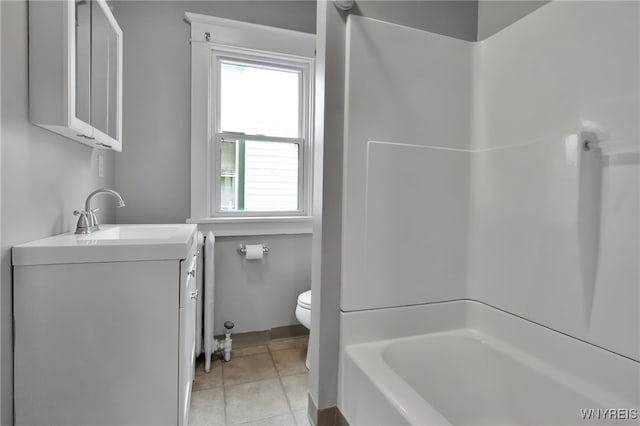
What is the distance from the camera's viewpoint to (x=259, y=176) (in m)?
2.38

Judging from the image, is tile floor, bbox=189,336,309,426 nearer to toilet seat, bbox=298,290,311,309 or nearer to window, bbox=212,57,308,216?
toilet seat, bbox=298,290,311,309

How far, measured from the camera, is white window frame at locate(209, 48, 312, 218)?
87.2 inches

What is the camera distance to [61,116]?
116cm

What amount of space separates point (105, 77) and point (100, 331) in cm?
123

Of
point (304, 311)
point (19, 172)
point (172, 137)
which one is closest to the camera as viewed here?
point (19, 172)

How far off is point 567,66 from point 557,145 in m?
0.27

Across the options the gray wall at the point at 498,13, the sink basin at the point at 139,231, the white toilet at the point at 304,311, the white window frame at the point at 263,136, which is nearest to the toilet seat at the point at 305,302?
the white toilet at the point at 304,311

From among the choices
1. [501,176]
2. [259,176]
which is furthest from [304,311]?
[501,176]

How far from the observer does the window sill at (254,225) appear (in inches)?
85.2

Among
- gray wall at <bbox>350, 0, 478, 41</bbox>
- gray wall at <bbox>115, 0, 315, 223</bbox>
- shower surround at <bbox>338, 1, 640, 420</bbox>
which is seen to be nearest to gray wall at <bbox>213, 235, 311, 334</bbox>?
gray wall at <bbox>115, 0, 315, 223</bbox>

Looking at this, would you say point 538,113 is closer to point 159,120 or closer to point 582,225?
point 582,225

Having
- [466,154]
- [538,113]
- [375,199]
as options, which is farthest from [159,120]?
[538,113]

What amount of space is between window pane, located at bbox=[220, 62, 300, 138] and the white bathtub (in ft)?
5.67

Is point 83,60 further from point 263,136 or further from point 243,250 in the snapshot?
point 243,250
